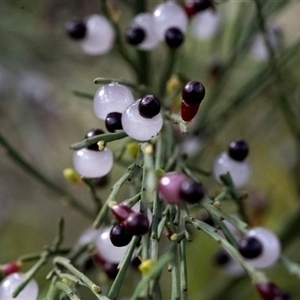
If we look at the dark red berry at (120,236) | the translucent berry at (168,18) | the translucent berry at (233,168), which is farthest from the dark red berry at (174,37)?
the dark red berry at (120,236)

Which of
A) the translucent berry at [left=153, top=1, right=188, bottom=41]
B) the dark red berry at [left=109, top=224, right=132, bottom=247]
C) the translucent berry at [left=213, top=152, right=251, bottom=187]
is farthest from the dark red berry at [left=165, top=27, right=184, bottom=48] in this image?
the dark red berry at [left=109, top=224, right=132, bottom=247]

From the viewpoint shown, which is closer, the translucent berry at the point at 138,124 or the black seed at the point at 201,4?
the translucent berry at the point at 138,124

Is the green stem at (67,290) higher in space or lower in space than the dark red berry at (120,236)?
lower

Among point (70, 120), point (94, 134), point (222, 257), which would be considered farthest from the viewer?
point (70, 120)

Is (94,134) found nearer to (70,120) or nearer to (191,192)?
(191,192)

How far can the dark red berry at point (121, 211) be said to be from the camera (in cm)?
36

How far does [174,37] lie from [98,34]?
0.37 ft

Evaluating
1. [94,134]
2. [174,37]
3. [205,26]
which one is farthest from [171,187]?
[205,26]

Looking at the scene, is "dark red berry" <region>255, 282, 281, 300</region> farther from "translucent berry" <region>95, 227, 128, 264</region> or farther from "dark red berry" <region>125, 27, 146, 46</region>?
"dark red berry" <region>125, 27, 146, 46</region>

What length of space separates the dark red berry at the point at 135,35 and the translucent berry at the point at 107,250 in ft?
0.62

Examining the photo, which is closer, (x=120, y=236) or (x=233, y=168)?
(x=120, y=236)

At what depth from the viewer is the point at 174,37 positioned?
1.76ft

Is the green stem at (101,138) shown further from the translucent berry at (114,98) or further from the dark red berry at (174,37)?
the dark red berry at (174,37)

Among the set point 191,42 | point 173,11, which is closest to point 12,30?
point 191,42
